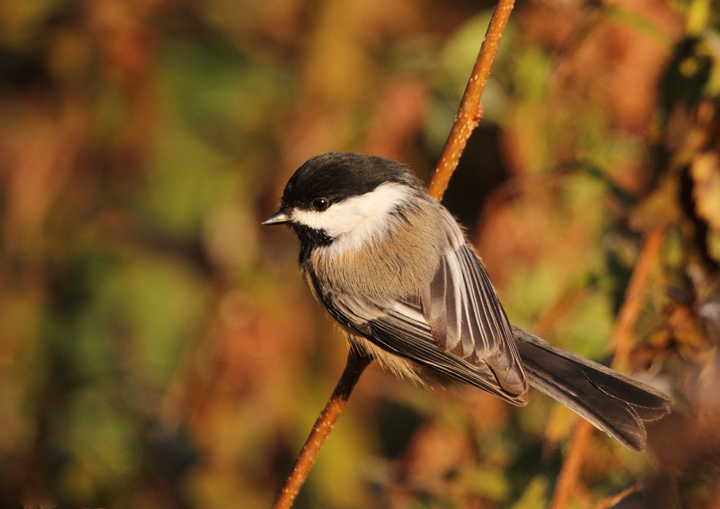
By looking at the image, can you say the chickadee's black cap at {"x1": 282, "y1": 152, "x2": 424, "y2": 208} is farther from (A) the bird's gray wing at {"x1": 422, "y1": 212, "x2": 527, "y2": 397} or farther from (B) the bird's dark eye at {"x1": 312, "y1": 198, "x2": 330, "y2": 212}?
(A) the bird's gray wing at {"x1": 422, "y1": 212, "x2": 527, "y2": 397}

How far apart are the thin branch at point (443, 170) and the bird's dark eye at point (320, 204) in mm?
276

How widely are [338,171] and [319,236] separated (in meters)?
0.18

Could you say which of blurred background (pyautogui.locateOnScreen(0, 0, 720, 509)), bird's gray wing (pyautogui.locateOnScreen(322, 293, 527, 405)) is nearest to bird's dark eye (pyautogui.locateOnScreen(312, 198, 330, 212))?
bird's gray wing (pyautogui.locateOnScreen(322, 293, 527, 405))

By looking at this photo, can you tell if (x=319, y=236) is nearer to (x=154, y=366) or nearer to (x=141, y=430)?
(x=141, y=430)

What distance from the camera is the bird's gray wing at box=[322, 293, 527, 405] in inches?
56.4

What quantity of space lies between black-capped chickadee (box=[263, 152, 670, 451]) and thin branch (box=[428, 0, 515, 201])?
0.12m

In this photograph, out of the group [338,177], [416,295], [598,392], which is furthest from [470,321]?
[338,177]

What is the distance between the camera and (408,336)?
1.51 m

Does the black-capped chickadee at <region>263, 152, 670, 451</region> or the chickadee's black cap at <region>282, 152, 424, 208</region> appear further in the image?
the chickadee's black cap at <region>282, 152, 424, 208</region>

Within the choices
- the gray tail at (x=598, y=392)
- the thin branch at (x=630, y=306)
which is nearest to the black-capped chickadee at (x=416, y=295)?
the gray tail at (x=598, y=392)

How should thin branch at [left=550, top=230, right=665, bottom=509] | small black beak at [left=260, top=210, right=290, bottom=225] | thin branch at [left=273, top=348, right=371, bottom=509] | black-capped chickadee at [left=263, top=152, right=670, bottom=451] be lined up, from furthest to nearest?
1. small black beak at [left=260, top=210, right=290, bottom=225]
2. thin branch at [left=550, top=230, right=665, bottom=509]
3. black-capped chickadee at [left=263, top=152, right=670, bottom=451]
4. thin branch at [left=273, top=348, right=371, bottom=509]

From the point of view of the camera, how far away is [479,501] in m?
1.94

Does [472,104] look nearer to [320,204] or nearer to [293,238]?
[320,204]

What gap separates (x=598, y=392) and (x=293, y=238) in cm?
93
